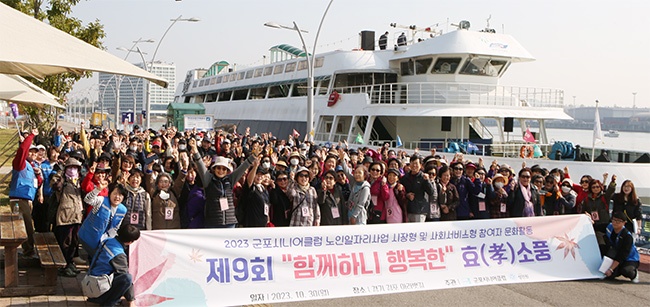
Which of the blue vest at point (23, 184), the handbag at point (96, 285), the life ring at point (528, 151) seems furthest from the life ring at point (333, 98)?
the handbag at point (96, 285)

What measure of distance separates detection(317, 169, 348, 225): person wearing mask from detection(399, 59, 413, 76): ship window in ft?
61.4

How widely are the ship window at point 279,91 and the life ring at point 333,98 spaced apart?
8254 mm

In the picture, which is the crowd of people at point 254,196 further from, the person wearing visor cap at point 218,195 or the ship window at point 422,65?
the ship window at point 422,65

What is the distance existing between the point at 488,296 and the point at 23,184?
5.87 metres

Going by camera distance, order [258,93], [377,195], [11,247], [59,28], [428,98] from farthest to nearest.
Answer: [258,93], [428,98], [59,28], [377,195], [11,247]

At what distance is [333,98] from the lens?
27312 millimetres

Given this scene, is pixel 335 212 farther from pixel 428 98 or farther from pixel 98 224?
pixel 428 98

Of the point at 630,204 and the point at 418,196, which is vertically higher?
the point at 418,196

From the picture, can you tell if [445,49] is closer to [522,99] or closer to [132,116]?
[522,99]

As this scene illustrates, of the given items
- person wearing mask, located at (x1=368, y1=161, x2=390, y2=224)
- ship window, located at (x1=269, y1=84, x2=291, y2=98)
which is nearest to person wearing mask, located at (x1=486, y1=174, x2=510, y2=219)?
person wearing mask, located at (x1=368, y1=161, x2=390, y2=224)

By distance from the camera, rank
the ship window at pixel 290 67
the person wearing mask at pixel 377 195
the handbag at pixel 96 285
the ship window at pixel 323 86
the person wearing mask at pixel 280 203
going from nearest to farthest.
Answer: the handbag at pixel 96 285, the person wearing mask at pixel 280 203, the person wearing mask at pixel 377 195, the ship window at pixel 323 86, the ship window at pixel 290 67

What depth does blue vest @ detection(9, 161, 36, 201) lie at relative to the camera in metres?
8.07

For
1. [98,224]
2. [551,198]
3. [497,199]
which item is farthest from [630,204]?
[98,224]

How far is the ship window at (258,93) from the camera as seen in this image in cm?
3956
